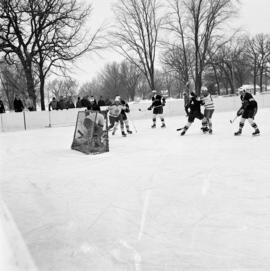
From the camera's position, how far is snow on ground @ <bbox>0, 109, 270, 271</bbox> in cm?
302

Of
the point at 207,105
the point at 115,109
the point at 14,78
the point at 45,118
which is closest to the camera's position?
the point at 207,105

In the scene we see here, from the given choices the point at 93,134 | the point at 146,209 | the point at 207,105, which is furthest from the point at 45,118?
the point at 146,209

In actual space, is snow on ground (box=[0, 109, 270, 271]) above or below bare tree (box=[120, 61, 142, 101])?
below

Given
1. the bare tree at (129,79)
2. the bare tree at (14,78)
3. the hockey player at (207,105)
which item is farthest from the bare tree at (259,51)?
the hockey player at (207,105)

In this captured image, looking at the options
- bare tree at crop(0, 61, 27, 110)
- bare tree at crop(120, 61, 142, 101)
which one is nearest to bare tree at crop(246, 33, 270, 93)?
bare tree at crop(120, 61, 142, 101)

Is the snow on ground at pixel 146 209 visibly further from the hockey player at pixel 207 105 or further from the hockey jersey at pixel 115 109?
the hockey jersey at pixel 115 109

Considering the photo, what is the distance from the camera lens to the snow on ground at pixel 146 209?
9.92 ft

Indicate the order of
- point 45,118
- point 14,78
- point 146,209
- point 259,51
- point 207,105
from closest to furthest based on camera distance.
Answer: point 146,209
point 207,105
point 45,118
point 14,78
point 259,51

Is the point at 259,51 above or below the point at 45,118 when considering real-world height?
above

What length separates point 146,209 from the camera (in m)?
4.26

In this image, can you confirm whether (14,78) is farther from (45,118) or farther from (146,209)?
(146,209)

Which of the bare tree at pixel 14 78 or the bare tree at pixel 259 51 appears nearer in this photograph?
the bare tree at pixel 14 78

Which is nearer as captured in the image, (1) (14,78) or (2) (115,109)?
(2) (115,109)

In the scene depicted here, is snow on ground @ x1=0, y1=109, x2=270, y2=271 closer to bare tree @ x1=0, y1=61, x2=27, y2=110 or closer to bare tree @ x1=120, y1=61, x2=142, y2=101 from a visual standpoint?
bare tree @ x1=0, y1=61, x2=27, y2=110
